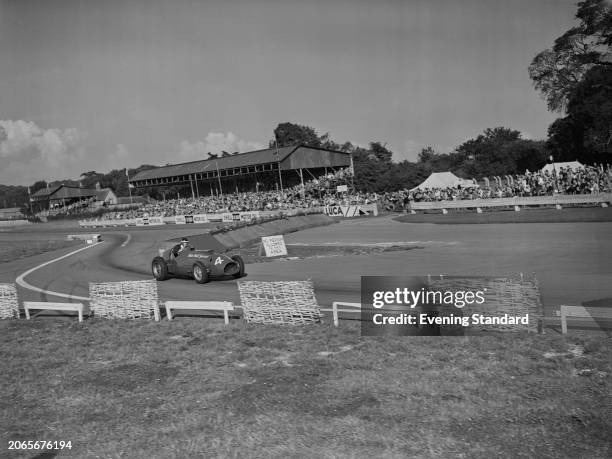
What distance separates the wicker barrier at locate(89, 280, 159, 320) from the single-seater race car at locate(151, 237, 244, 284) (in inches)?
178

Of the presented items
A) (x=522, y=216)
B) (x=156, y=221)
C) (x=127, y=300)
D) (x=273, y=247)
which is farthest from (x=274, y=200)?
(x=127, y=300)

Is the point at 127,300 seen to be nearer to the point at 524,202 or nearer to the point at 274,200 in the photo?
the point at 524,202

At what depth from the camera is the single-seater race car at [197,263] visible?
20.3 m

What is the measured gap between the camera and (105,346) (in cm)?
1288

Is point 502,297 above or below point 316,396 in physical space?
above

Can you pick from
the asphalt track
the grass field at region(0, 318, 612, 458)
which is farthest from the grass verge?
the grass field at region(0, 318, 612, 458)

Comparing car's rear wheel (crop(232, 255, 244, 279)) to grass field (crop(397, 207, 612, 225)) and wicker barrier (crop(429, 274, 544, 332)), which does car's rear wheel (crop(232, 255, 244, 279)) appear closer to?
wicker barrier (crop(429, 274, 544, 332))

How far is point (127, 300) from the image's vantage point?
1575cm

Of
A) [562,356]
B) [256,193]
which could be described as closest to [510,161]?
[256,193]

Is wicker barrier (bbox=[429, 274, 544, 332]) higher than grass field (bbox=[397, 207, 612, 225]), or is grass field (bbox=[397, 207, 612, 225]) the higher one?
wicker barrier (bbox=[429, 274, 544, 332])

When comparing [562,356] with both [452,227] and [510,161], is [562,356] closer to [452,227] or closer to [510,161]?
[452,227]

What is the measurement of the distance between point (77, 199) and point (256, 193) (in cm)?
5772

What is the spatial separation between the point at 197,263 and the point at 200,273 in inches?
15.3

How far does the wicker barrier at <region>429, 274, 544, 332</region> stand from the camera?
10547 mm
